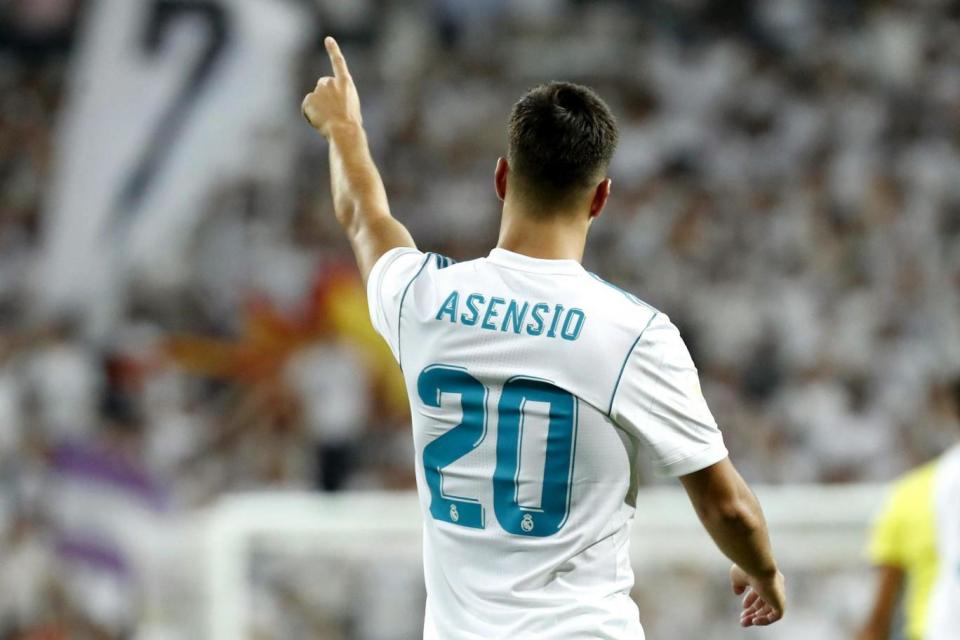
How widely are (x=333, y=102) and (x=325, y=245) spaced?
7.39 metres

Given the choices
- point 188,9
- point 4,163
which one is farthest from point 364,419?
point 4,163

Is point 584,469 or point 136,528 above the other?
point 584,469

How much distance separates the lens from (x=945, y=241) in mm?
10188

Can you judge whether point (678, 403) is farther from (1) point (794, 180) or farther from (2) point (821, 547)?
(1) point (794, 180)

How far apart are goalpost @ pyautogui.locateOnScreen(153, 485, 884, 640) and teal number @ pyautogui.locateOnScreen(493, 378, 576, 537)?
4.25 m

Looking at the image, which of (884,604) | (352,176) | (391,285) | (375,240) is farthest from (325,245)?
(391,285)

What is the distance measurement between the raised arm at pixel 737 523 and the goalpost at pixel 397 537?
164 inches

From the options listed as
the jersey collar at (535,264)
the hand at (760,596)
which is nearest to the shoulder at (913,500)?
the hand at (760,596)

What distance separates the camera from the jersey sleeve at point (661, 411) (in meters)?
2.22

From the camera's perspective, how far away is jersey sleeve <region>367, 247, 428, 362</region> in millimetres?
2434

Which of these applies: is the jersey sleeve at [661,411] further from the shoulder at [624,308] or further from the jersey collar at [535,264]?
the jersey collar at [535,264]

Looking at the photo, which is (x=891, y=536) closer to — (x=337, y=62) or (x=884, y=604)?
(x=884, y=604)

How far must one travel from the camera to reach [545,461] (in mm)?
2266

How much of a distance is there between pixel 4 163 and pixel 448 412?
30.5ft
